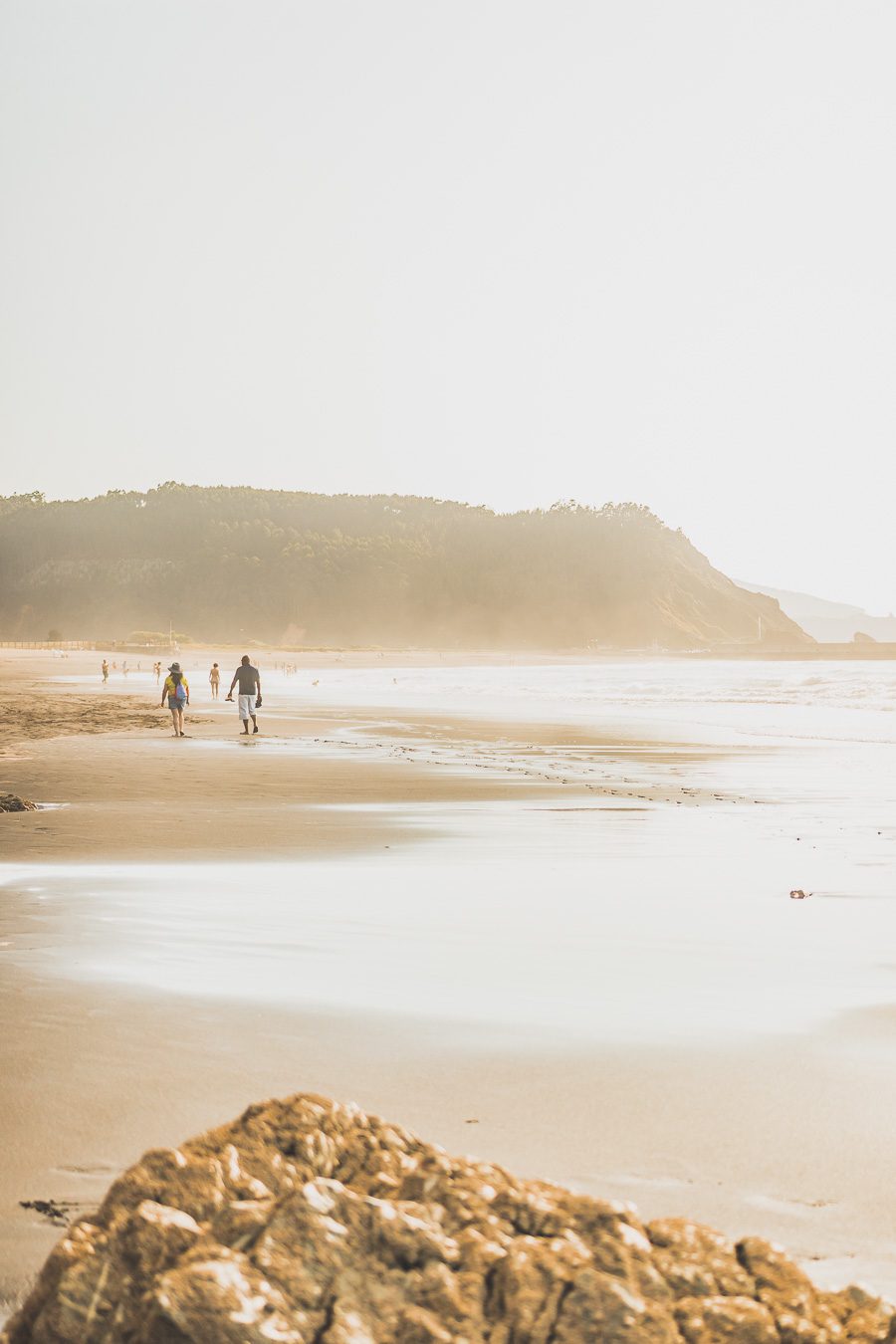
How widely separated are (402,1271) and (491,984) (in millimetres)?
3660

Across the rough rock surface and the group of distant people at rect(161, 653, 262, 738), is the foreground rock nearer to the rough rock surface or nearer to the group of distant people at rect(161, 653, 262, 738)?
the rough rock surface

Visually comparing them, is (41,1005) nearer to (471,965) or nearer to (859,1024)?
(471,965)

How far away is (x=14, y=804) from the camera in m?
12.0

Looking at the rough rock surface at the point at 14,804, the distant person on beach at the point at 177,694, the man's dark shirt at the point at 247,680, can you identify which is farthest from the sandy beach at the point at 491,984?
the man's dark shirt at the point at 247,680

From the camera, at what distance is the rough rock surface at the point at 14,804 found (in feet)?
39.2

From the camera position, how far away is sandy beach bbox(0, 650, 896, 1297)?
3.33 meters

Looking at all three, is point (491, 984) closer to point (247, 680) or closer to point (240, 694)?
point (247, 680)

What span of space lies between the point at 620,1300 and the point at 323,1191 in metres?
0.46

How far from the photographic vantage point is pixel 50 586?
195 meters

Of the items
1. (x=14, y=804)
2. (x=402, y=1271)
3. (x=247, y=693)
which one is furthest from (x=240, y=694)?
(x=402, y=1271)

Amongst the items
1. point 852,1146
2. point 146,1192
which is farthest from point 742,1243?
point 852,1146

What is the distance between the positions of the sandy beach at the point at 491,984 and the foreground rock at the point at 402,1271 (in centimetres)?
82

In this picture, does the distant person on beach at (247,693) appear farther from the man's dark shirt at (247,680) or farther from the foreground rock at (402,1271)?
the foreground rock at (402,1271)

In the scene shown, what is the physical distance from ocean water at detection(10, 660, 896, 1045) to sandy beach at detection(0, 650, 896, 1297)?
0.03 m
